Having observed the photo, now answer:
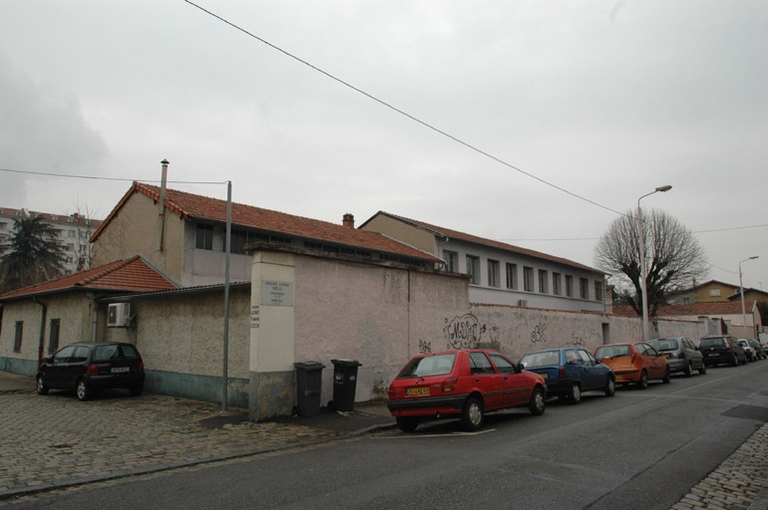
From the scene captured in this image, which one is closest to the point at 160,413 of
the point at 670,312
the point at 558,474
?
the point at 558,474

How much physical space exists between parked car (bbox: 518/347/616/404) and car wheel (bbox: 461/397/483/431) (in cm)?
375

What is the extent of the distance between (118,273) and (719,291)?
82820 millimetres

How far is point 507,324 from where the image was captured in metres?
19.9

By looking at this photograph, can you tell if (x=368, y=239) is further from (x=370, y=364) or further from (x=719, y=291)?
(x=719, y=291)

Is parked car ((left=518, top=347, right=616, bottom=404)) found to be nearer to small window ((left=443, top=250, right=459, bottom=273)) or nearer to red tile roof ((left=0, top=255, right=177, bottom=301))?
red tile roof ((left=0, top=255, right=177, bottom=301))

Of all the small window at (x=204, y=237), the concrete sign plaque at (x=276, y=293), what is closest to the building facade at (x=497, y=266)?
the small window at (x=204, y=237)

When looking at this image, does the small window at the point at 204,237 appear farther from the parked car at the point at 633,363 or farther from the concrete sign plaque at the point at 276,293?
the parked car at the point at 633,363

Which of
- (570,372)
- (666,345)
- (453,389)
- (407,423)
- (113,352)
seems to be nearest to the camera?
(453,389)

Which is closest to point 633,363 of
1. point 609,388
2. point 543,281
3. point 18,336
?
point 609,388

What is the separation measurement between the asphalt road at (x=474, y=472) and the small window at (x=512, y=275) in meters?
24.0

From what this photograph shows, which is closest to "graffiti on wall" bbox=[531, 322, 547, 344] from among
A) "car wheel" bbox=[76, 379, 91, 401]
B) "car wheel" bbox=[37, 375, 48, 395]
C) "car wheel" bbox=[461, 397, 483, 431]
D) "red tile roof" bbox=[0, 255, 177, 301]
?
"car wheel" bbox=[461, 397, 483, 431]

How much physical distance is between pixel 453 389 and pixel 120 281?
560 inches

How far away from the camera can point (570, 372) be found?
14.1m

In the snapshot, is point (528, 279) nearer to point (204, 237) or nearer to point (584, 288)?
point (584, 288)
